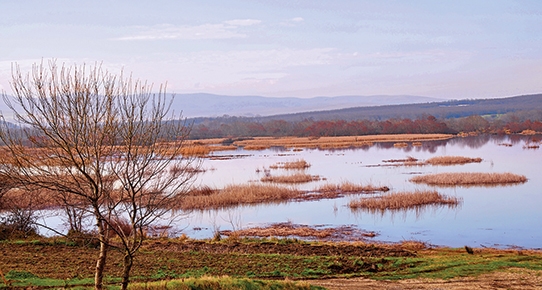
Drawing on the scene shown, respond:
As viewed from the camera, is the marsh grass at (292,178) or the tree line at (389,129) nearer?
the marsh grass at (292,178)

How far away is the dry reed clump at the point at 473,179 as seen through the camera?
38.0 m

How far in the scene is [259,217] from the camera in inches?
1184

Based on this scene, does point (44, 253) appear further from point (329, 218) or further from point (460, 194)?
point (460, 194)

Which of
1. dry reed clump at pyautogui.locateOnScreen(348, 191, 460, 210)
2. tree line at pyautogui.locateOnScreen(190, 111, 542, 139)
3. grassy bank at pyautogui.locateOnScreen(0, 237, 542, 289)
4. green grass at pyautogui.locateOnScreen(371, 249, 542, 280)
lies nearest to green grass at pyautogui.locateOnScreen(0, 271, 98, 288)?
grassy bank at pyautogui.locateOnScreen(0, 237, 542, 289)

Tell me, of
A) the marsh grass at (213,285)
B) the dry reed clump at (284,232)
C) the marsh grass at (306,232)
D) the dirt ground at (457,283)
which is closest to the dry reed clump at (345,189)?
the marsh grass at (306,232)

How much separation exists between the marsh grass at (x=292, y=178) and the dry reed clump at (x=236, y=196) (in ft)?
15.2

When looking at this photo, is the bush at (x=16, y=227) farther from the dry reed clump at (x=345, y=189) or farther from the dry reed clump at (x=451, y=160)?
the dry reed clump at (x=451, y=160)

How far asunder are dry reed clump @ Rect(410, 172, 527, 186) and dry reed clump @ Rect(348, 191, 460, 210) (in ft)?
18.2

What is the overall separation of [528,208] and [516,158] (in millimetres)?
23653

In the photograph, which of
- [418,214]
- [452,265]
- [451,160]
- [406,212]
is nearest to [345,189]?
[406,212]

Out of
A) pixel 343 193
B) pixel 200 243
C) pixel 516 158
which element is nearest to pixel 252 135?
pixel 516 158

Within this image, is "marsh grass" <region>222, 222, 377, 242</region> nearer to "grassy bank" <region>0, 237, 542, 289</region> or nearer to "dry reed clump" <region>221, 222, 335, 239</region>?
"dry reed clump" <region>221, 222, 335, 239</region>

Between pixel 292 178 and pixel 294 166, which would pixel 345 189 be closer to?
pixel 292 178

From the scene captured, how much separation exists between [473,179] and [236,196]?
52.3 ft
